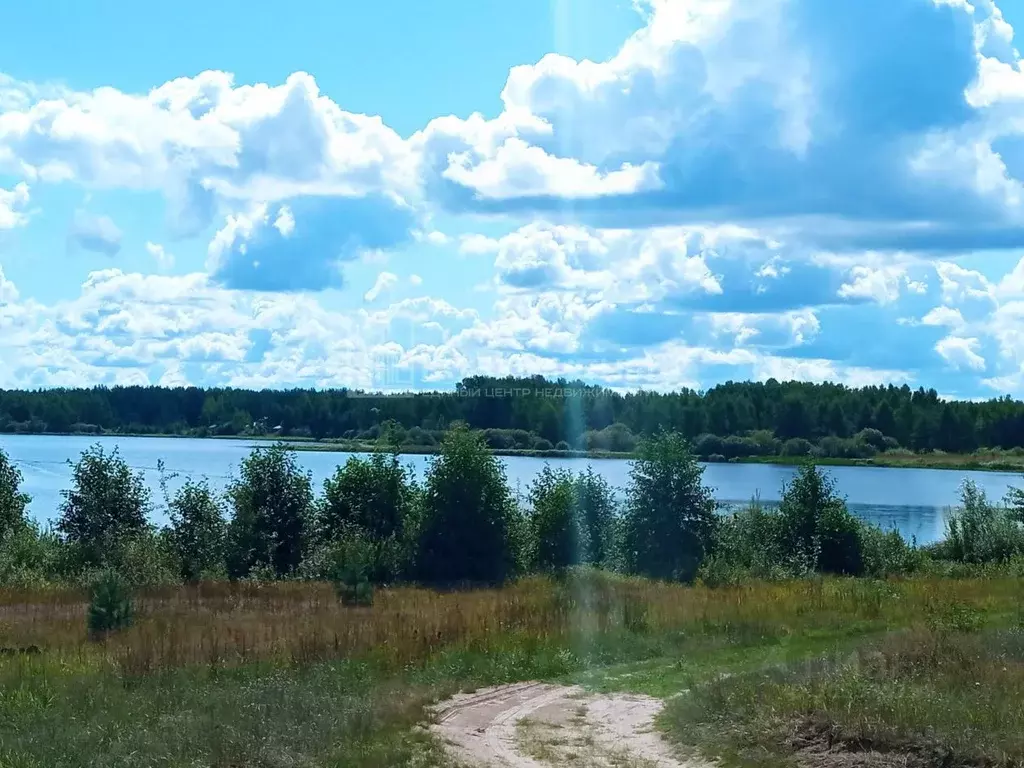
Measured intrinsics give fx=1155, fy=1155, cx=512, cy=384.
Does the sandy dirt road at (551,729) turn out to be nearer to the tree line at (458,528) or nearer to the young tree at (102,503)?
the tree line at (458,528)

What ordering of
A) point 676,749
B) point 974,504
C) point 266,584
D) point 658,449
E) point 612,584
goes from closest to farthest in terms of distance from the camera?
point 676,749 → point 612,584 → point 266,584 → point 658,449 → point 974,504

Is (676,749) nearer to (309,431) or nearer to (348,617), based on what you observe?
(348,617)

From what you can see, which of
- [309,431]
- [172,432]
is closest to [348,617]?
[309,431]

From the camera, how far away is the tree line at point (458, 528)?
3297 centimetres

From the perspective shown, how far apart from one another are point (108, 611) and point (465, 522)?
1473 cm

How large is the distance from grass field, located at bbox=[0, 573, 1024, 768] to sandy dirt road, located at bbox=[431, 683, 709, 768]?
359 mm

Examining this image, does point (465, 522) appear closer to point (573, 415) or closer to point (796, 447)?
point (573, 415)

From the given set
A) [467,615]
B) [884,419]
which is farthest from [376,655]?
[884,419]

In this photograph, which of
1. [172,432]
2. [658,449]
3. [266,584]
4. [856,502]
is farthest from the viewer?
[172,432]

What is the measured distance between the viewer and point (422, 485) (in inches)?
1407

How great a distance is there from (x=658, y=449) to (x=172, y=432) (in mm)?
137385

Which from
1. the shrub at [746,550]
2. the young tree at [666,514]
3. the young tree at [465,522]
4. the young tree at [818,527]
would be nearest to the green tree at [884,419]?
the shrub at [746,550]

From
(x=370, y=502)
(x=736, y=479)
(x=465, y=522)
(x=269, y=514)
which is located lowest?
(x=736, y=479)

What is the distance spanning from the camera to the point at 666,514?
33.6 metres
